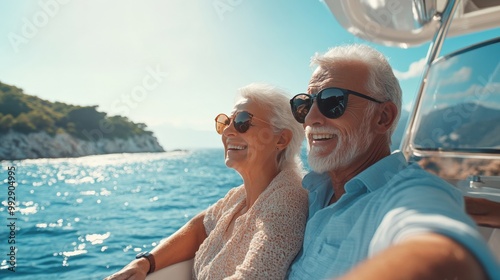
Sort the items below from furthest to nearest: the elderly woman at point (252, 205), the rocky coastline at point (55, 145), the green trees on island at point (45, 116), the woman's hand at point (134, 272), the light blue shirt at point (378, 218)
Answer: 1. the rocky coastline at point (55, 145)
2. the green trees on island at point (45, 116)
3. the woman's hand at point (134, 272)
4. the elderly woman at point (252, 205)
5. the light blue shirt at point (378, 218)

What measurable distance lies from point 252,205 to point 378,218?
84 centimetres

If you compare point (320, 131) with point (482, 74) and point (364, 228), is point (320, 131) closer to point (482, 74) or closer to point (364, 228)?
point (364, 228)

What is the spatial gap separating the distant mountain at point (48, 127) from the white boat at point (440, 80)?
48.7 metres

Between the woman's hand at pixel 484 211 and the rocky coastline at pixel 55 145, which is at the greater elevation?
the rocky coastline at pixel 55 145

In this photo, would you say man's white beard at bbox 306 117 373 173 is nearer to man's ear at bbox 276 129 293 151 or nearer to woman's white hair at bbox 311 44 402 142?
woman's white hair at bbox 311 44 402 142

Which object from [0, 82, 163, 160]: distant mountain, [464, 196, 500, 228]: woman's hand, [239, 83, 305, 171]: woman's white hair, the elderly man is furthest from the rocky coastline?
[464, 196, 500, 228]: woman's hand

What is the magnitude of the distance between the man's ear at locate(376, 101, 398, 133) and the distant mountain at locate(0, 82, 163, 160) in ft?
163

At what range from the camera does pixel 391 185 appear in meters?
1.13

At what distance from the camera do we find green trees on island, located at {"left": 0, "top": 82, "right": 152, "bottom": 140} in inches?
1704

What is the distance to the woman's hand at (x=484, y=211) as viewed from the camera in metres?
1.39

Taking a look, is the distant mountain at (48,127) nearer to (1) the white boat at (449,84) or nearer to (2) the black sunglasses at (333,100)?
(1) the white boat at (449,84)

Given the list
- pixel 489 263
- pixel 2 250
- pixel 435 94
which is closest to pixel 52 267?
pixel 2 250

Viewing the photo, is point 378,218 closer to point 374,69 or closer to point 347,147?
point 347,147

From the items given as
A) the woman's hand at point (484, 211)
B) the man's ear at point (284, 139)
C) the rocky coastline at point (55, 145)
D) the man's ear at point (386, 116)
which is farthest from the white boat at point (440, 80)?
the rocky coastline at point (55, 145)
